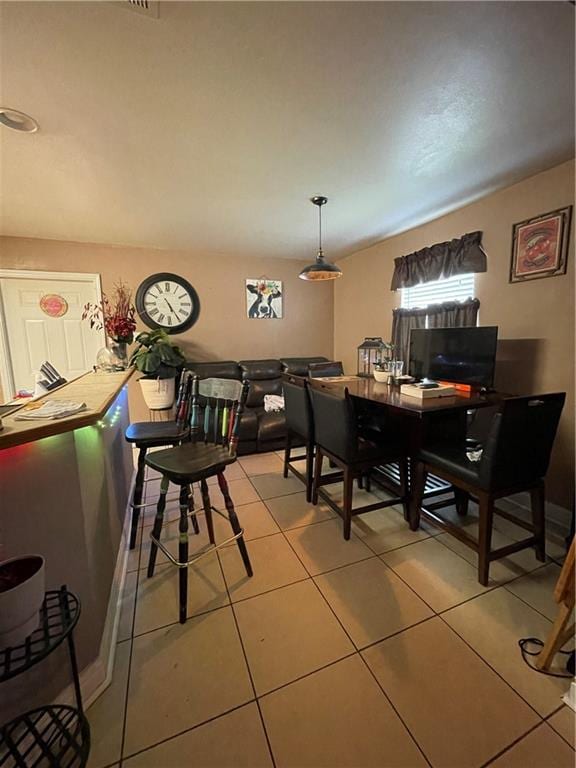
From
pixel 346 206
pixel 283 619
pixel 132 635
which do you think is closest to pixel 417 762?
pixel 283 619

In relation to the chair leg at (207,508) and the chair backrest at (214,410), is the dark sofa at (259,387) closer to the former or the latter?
the chair backrest at (214,410)

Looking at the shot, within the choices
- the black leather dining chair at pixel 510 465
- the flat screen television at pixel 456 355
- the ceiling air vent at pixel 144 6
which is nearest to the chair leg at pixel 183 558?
the black leather dining chair at pixel 510 465

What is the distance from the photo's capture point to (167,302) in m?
4.04

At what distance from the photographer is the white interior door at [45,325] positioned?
3.50 metres

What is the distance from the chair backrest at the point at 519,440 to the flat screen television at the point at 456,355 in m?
0.56

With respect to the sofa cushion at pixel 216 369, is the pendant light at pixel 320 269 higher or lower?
higher

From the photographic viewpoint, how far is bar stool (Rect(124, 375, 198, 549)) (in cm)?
190

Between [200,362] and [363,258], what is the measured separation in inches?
103

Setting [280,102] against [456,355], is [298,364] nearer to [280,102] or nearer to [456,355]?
[456,355]

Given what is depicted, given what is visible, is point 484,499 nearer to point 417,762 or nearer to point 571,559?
point 571,559

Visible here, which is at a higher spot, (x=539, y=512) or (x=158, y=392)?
(x=158, y=392)

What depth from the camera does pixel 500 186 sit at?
2.42 meters

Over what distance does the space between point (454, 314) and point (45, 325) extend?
441 cm

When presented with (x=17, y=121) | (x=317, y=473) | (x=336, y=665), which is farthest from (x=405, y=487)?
(x=17, y=121)
